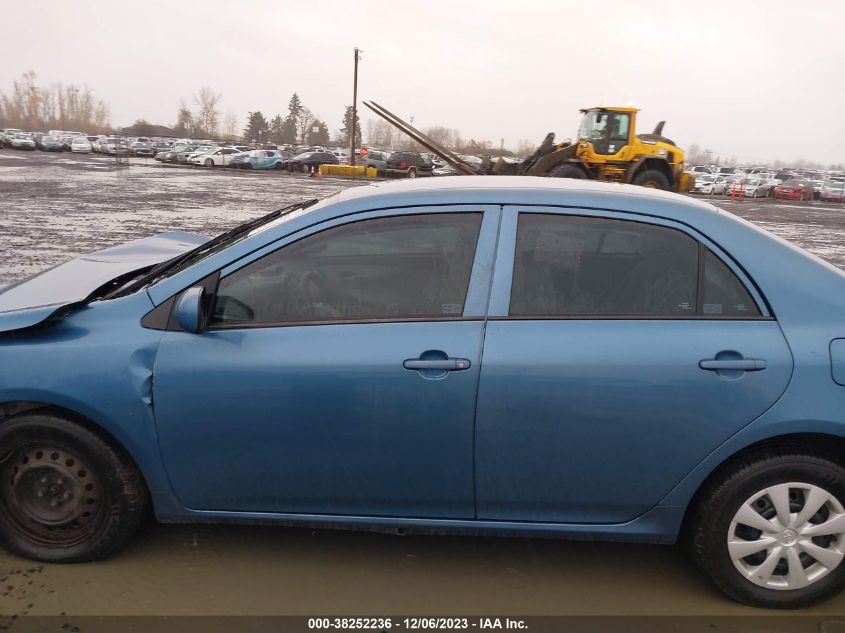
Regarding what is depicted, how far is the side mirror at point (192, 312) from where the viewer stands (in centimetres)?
259

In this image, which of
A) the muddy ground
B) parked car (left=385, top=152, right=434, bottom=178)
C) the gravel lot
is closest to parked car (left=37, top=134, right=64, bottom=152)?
the gravel lot

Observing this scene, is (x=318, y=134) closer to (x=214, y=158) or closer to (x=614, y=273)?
(x=214, y=158)

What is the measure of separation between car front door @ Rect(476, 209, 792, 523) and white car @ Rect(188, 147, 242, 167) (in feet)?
133

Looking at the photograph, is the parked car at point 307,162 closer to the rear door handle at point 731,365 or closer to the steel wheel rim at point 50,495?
the steel wheel rim at point 50,495

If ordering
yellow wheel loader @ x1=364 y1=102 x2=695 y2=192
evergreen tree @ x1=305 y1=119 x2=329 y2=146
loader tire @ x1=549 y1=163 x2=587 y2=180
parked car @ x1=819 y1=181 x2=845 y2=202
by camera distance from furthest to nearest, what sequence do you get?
1. evergreen tree @ x1=305 y1=119 x2=329 y2=146
2. parked car @ x1=819 y1=181 x2=845 y2=202
3. yellow wheel loader @ x1=364 y1=102 x2=695 y2=192
4. loader tire @ x1=549 y1=163 x2=587 y2=180

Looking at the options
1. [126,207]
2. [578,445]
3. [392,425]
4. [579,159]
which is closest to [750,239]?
[578,445]

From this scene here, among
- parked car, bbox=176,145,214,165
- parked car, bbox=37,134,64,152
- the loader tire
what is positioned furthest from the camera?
parked car, bbox=37,134,64,152

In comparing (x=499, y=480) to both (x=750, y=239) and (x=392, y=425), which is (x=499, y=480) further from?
(x=750, y=239)

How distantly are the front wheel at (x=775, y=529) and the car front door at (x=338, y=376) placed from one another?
98cm

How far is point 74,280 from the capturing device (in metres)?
3.32

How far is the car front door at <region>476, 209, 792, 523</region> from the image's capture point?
2.49 metres

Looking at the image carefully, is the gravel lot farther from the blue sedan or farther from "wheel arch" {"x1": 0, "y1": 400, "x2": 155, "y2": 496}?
the blue sedan

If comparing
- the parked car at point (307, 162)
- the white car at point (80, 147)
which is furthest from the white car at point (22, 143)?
the parked car at point (307, 162)

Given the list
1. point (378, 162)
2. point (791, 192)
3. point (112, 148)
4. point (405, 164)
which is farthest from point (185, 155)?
point (791, 192)
